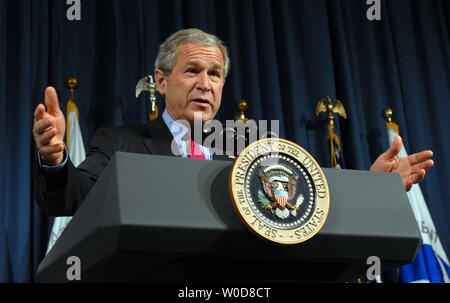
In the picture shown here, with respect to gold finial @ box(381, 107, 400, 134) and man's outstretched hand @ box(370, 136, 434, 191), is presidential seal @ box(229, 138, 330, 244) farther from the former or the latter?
gold finial @ box(381, 107, 400, 134)

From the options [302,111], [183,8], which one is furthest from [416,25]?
[183,8]

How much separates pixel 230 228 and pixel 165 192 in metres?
0.12

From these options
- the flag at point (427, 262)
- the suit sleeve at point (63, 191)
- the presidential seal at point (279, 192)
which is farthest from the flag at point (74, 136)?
the presidential seal at point (279, 192)

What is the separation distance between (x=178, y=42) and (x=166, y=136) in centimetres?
33

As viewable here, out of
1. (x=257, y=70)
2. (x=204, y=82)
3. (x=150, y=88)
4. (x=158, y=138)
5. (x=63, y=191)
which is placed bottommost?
(x=63, y=191)

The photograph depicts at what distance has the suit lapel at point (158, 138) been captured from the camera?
1.50 metres

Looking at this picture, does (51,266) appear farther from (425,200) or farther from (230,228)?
(425,200)

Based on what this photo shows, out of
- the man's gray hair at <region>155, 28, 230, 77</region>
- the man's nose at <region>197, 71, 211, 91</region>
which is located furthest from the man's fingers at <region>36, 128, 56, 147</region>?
the man's gray hair at <region>155, 28, 230, 77</region>

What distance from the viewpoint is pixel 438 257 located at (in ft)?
11.8

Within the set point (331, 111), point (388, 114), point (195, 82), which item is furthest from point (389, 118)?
point (195, 82)

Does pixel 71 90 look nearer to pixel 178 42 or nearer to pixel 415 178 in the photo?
pixel 178 42

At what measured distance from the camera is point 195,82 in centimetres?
169

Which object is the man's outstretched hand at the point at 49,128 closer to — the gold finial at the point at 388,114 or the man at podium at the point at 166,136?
the man at podium at the point at 166,136

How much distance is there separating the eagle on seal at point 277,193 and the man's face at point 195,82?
655 millimetres
